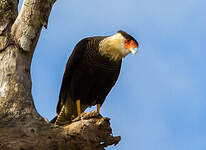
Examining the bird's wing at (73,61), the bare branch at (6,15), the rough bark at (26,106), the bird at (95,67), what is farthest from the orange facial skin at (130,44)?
the bare branch at (6,15)

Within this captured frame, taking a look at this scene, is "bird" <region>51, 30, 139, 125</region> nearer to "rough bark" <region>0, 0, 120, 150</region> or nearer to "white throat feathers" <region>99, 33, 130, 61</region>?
"white throat feathers" <region>99, 33, 130, 61</region>

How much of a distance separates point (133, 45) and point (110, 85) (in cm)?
71

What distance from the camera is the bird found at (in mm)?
5207

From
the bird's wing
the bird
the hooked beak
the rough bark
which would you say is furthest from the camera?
the bird's wing

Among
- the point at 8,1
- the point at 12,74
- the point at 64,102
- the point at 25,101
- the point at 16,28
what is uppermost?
the point at 8,1

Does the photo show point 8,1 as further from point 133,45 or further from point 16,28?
point 133,45

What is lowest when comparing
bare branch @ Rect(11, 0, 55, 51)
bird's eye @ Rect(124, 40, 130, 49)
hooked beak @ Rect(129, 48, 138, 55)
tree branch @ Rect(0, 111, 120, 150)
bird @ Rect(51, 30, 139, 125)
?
tree branch @ Rect(0, 111, 120, 150)

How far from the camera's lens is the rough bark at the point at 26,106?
3.93 metres

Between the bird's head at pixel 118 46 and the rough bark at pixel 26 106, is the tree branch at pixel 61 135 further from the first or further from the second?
the bird's head at pixel 118 46

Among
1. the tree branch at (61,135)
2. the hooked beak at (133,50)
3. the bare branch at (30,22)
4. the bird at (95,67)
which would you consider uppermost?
the bare branch at (30,22)

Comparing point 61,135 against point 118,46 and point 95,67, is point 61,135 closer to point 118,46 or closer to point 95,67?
point 95,67

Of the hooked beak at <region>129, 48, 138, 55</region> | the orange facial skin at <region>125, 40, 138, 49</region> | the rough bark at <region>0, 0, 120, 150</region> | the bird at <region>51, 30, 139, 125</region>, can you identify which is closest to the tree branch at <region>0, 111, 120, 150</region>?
the rough bark at <region>0, 0, 120, 150</region>

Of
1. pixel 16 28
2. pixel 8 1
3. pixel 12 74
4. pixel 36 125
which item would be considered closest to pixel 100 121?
pixel 36 125

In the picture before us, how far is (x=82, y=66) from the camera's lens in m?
5.33
